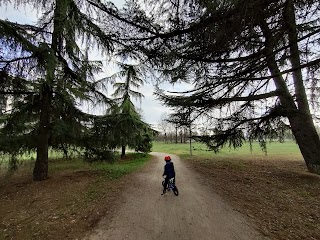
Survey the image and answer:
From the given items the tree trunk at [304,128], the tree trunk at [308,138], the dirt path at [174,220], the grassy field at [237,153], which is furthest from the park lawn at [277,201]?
the grassy field at [237,153]

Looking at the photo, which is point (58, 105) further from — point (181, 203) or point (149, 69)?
point (181, 203)

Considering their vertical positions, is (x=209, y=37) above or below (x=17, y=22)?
below

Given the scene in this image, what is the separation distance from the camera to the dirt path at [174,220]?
5102 millimetres

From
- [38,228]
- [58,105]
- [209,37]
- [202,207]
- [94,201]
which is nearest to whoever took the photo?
[209,37]

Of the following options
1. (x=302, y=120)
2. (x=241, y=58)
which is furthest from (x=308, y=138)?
(x=241, y=58)

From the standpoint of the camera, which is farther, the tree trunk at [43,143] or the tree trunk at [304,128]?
the tree trunk at [43,143]

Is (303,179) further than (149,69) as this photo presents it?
Yes

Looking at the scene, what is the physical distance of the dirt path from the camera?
201 inches

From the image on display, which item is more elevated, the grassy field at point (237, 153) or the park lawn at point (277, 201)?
the grassy field at point (237, 153)

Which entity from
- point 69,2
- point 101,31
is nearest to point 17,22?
point 69,2

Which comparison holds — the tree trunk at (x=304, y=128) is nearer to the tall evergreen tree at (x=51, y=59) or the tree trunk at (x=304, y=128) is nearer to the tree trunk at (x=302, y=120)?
the tree trunk at (x=302, y=120)

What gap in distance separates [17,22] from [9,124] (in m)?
4.59

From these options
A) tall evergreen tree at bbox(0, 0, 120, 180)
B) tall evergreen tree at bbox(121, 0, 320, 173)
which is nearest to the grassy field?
tall evergreen tree at bbox(121, 0, 320, 173)

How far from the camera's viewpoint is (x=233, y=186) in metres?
9.28
